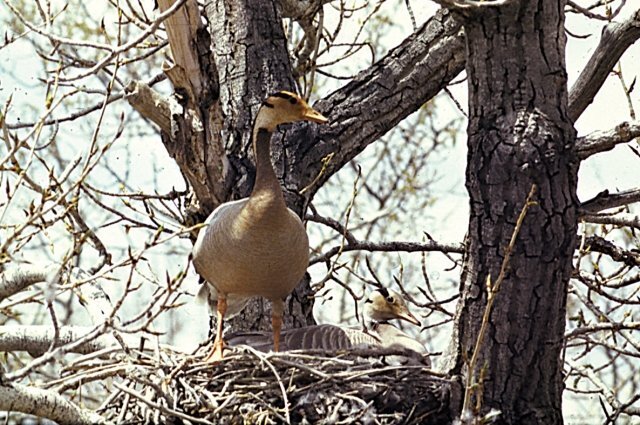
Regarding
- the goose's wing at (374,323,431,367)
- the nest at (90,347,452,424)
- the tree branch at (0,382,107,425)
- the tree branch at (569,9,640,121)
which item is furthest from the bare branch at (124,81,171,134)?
the tree branch at (0,382,107,425)

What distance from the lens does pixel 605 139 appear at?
18.2 ft

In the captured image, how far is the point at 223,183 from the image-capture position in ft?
23.1

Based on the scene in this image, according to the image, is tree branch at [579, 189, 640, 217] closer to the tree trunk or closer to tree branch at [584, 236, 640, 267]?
the tree trunk

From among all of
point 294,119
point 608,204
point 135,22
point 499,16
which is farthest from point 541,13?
point 135,22

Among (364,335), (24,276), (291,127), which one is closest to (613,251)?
(364,335)

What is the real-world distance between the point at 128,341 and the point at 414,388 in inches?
60.4

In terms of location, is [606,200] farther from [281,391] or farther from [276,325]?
[276,325]

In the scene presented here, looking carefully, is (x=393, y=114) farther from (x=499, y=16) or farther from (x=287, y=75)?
(x=499, y=16)

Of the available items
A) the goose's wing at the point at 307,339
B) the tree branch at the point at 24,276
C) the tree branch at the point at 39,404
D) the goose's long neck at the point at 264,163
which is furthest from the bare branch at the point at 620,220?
the tree branch at the point at 39,404

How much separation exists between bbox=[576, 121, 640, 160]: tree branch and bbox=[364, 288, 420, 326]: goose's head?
2.24 m

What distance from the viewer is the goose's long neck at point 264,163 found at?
626cm

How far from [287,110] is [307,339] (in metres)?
1.38

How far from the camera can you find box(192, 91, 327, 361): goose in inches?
244

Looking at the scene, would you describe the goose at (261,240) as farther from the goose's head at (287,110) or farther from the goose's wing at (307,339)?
the goose's wing at (307,339)
